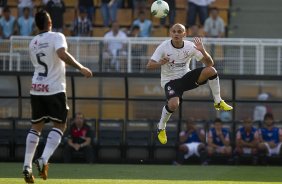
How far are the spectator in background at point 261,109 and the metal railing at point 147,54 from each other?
28.4 inches

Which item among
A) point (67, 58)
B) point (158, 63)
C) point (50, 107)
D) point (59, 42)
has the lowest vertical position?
point (50, 107)

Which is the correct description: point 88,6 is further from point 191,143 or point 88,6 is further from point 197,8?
point 191,143

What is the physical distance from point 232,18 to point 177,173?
1011cm

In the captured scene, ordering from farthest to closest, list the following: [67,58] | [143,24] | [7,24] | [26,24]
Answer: [7,24] < [26,24] < [143,24] < [67,58]

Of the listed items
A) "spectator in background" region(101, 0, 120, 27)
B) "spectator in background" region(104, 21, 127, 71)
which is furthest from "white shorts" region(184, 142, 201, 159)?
"spectator in background" region(101, 0, 120, 27)

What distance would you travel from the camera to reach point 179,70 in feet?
55.7

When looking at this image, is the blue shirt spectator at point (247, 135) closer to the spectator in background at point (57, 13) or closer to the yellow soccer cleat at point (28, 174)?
the spectator in background at point (57, 13)

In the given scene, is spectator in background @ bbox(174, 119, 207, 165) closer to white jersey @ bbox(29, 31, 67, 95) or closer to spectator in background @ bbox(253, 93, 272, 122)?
spectator in background @ bbox(253, 93, 272, 122)

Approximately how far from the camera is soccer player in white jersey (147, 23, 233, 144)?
16.6 metres

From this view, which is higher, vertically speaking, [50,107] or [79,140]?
[50,107]

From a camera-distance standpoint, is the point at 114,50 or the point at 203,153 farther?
the point at 114,50

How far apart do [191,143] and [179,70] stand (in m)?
6.63

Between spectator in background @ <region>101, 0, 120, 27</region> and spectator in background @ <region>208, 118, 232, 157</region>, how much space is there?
5.62 meters

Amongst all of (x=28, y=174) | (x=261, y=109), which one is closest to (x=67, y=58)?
(x=28, y=174)
